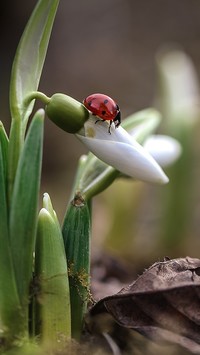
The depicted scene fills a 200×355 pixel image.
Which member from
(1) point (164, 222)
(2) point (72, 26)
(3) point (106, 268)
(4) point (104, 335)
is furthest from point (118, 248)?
(2) point (72, 26)

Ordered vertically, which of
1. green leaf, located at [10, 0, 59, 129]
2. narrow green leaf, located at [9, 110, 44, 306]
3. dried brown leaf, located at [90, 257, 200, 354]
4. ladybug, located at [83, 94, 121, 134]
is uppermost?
green leaf, located at [10, 0, 59, 129]

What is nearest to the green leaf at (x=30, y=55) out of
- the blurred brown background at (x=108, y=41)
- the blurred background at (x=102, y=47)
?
the blurred background at (x=102, y=47)

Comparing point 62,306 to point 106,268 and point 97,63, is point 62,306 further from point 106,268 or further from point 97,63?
point 97,63

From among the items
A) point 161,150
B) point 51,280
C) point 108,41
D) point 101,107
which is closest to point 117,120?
point 101,107

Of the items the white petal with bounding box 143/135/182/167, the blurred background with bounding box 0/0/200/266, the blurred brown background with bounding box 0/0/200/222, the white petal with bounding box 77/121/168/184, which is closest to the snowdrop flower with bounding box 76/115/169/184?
the white petal with bounding box 77/121/168/184

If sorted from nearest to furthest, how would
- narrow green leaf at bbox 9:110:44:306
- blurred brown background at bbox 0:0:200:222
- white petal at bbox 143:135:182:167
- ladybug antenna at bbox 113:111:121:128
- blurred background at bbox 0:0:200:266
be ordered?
narrow green leaf at bbox 9:110:44:306, ladybug antenna at bbox 113:111:121:128, white petal at bbox 143:135:182:167, blurred background at bbox 0:0:200:266, blurred brown background at bbox 0:0:200:222

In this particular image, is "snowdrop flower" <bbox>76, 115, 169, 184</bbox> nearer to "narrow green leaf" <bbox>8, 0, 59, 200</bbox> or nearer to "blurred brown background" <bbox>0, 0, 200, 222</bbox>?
"narrow green leaf" <bbox>8, 0, 59, 200</bbox>

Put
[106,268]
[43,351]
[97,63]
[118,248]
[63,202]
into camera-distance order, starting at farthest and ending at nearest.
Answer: [97,63], [63,202], [118,248], [106,268], [43,351]
